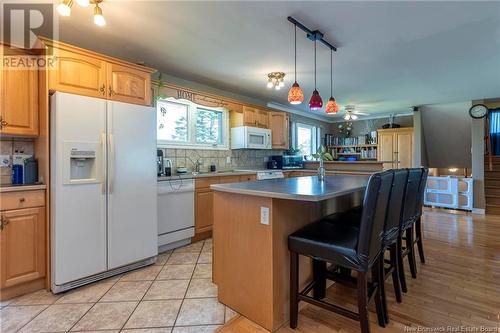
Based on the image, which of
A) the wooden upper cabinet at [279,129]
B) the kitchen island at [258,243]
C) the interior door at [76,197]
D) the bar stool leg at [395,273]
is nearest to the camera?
the kitchen island at [258,243]

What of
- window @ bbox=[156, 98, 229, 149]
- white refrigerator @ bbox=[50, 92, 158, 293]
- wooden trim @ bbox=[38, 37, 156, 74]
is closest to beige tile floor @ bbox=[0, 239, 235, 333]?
white refrigerator @ bbox=[50, 92, 158, 293]

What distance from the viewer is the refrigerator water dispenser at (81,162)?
225cm

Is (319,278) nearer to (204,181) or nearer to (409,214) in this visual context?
(409,214)

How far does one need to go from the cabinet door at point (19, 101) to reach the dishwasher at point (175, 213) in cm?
134

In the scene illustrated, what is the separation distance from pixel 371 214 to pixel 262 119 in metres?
3.75

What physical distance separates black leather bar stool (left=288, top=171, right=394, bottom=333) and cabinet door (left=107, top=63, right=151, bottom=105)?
2.08 metres

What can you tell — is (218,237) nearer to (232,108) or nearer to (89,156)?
(89,156)

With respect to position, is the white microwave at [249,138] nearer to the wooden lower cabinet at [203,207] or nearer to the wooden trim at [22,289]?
the wooden lower cabinet at [203,207]

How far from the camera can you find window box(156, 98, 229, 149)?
388 centimetres

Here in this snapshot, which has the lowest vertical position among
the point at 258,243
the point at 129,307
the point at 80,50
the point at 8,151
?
the point at 129,307

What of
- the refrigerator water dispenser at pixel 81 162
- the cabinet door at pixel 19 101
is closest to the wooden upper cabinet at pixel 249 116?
the refrigerator water dispenser at pixel 81 162

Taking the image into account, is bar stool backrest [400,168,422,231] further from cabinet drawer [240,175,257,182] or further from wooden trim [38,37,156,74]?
wooden trim [38,37,156,74]

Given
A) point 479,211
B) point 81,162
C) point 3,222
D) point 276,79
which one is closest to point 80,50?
point 81,162

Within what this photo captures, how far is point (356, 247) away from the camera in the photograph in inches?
61.0
